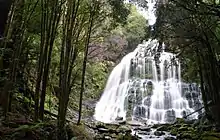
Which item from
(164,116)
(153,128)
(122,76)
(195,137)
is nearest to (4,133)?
(195,137)

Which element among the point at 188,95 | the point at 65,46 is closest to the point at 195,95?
the point at 188,95

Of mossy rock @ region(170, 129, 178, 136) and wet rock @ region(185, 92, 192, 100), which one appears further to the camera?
wet rock @ region(185, 92, 192, 100)

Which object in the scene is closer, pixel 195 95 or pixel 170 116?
pixel 170 116

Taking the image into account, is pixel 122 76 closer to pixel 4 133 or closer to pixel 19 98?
pixel 19 98

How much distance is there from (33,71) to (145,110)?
329 inches

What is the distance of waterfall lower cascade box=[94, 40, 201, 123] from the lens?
59.5 feet

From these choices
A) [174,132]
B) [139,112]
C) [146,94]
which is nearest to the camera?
[174,132]

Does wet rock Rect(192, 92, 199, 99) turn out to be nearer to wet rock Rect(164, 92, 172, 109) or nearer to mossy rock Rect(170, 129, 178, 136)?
wet rock Rect(164, 92, 172, 109)

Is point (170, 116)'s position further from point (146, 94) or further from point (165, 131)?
point (165, 131)

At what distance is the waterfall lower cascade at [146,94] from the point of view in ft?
59.5

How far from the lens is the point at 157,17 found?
8438mm

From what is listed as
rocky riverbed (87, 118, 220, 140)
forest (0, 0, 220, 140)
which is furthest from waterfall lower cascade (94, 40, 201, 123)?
forest (0, 0, 220, 140)

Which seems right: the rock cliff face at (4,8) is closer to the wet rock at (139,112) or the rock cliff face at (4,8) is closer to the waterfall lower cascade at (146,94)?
the waterfall lower cascade at (146,94)

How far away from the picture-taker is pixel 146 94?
2006cm
